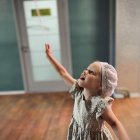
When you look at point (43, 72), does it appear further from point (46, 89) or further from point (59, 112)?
point (59, 112)

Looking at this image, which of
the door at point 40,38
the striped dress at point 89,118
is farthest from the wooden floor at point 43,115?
the striped dress at point 89,118

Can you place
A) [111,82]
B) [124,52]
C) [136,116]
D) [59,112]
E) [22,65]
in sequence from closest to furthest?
[111,82], [136,116], [59,112], [124,52], [22,65]

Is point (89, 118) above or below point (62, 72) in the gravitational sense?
below

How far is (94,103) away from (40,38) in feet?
10.1

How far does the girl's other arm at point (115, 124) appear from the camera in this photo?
3.54 ft

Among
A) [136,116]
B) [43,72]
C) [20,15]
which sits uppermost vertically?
[20,15]

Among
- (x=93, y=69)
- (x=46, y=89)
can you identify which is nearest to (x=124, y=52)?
(x=46, y=89)

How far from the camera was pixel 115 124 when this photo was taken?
1146 mm

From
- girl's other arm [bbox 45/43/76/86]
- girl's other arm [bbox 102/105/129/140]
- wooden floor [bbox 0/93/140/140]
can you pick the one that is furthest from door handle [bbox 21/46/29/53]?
girl's other arm [bbox 102/105/129/140]

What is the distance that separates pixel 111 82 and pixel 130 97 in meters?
2.76

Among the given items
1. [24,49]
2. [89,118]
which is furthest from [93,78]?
[24,49]

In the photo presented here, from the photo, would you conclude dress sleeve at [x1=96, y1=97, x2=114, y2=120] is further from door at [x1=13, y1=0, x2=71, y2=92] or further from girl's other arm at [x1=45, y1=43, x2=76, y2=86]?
door at [x1=13, y1=0, x2=71, y2=92]

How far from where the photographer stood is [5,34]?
4.12 meters

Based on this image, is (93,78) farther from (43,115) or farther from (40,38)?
(40,38)
